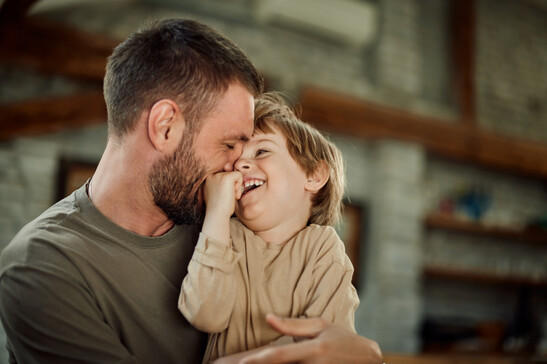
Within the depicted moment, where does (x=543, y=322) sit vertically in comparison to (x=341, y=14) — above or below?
below

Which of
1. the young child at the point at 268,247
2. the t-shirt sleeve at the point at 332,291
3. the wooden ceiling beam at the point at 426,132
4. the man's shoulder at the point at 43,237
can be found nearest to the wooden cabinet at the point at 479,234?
the wooden ceiling beam at the point at 426,132

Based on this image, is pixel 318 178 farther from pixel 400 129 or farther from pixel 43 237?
pixel 400 129

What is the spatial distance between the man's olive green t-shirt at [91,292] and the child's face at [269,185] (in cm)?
23

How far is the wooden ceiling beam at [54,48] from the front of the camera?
12.4 feet

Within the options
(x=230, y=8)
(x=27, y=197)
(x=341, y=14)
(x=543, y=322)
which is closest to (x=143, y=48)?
(x=27, y=197)

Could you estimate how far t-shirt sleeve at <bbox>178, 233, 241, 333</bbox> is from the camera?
1274 mm

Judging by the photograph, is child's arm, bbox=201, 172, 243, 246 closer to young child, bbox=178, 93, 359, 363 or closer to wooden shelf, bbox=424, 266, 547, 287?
young child, bbox=178, 93, 359, 363

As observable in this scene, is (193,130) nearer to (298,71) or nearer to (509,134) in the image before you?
(298,71)

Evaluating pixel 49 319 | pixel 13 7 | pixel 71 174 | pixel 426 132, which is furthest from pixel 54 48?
pixel 426 132

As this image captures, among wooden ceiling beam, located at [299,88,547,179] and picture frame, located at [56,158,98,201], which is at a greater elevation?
wooden ceiling beam, located at [299,88,547,179]

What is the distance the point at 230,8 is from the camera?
16.4ft

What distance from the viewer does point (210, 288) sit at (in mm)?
1271

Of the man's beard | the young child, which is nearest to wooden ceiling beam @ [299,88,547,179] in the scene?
the young child

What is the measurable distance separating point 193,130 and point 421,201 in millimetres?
4549
